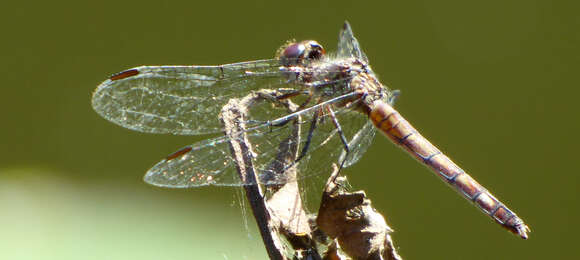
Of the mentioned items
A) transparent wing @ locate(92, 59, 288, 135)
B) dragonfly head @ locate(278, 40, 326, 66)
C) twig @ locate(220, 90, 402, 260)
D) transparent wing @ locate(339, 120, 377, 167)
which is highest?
dragonfly head @ locate(278, 40, 326, 66)

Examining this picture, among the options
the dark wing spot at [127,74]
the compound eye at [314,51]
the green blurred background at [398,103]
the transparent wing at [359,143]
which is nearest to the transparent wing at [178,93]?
the dark wing spot at [127,74]

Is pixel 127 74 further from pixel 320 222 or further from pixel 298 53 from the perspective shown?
pixel 320 222

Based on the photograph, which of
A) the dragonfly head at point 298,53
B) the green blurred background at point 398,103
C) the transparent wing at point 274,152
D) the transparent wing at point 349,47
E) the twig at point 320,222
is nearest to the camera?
the twig at point 320,222

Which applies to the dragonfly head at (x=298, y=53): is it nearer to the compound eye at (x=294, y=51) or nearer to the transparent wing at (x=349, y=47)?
the compound eye at (x=294, y=51)

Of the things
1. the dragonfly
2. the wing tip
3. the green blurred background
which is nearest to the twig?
the dragonfly

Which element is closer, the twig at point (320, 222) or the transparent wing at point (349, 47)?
the twig at point (320, 222)

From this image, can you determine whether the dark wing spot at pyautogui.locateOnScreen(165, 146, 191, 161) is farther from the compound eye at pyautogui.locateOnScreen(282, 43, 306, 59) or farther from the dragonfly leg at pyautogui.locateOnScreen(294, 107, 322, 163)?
the compound eye at pyautogui.locateOnScreen(282, 43, 306, 59)

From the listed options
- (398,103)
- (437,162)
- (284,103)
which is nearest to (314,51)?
(284,103)

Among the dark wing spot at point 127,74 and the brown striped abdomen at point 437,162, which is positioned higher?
the dark wing spot at point 127,74
